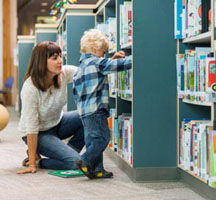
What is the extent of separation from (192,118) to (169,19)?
608mm

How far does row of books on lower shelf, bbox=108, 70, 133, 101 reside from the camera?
2930mm

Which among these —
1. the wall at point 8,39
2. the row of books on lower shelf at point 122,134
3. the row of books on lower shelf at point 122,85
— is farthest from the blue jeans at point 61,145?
the wall at point 8,39

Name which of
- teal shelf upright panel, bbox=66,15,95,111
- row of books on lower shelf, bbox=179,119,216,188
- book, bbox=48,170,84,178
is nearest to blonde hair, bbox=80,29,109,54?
row of books on lower shelf, bbox=179,119,216,188

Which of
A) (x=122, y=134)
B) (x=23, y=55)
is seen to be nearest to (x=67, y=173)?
(x=122, y=134)

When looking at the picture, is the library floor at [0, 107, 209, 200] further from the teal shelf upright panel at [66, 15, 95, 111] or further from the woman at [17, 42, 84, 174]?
the teal shelf upright panel at [66, 15, 95, 111]

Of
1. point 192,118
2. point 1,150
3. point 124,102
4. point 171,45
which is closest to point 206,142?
point 192,118

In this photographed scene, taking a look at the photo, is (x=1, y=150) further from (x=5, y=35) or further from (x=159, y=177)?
(x=5, y=35)

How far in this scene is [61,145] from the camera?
315cm

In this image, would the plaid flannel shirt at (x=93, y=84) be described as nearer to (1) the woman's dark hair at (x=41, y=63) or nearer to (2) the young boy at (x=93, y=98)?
(2) the young boy at (x=93, y=98)

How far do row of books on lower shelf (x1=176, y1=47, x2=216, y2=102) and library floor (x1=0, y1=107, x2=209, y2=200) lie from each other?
52cm

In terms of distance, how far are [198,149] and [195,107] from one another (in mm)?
423

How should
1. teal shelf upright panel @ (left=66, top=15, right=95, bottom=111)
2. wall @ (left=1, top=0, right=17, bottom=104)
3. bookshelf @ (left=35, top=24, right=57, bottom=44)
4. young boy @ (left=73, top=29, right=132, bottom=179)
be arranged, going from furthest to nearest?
wall @ (left=1, top=0, right=17, bottom=104) → bookshelf @ (left=35, top=24, right=57, bottom=44) → teal shelf upright panel @ (left=66, top=15, right=95, bottom=111) → young boy @ (left=73, top=29, right=132, bottom=179)

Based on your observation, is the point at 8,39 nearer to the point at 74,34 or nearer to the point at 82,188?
the point at 74,34

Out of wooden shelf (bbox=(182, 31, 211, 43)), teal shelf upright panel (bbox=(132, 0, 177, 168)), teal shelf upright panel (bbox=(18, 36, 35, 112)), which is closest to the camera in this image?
wooden shelf (bbox=(182, 31, 211, 43))
